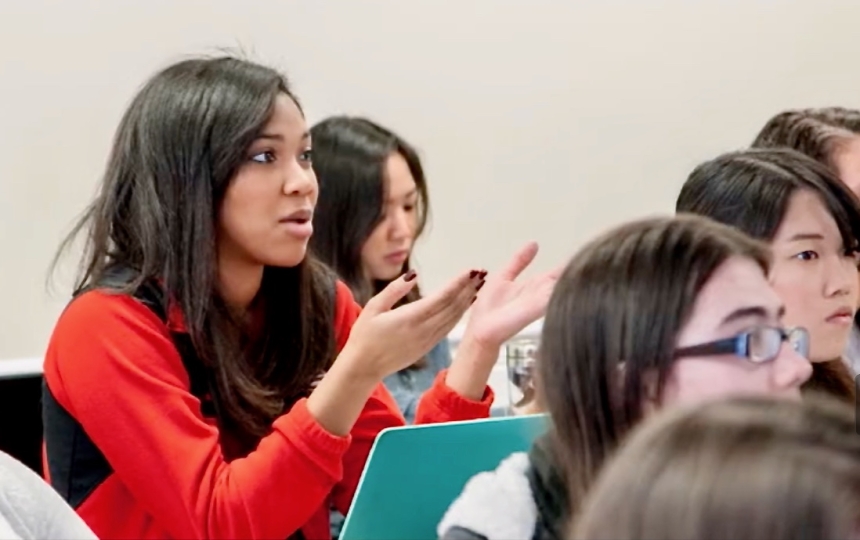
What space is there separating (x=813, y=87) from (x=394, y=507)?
1.75 m

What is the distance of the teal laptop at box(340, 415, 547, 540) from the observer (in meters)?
1.08

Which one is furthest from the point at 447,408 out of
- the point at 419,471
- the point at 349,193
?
the point at 349,193

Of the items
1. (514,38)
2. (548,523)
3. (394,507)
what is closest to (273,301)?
(394,507)

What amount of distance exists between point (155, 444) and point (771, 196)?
78 cm

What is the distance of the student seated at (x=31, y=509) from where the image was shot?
99 centimetres

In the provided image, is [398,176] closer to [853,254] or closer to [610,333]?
[853,254]

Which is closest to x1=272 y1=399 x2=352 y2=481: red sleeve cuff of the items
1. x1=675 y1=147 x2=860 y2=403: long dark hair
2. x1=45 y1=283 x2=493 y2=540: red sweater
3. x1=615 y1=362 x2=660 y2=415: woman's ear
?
x1=45 y1=283 x2=493 y2=540: red sweater

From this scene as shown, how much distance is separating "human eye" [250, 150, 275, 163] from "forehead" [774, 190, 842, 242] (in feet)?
2.01

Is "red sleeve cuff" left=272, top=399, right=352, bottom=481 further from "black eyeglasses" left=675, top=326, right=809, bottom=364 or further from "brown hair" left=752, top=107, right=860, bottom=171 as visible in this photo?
"brown hair" left=752, top=107, right=860, bottom=171

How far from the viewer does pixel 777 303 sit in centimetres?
103

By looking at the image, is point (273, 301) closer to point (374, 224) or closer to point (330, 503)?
point (330, 503)

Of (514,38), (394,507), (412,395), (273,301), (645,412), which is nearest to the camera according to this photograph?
(645,412)

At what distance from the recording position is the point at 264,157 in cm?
142

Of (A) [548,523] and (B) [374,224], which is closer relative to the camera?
(A) [548,523]
